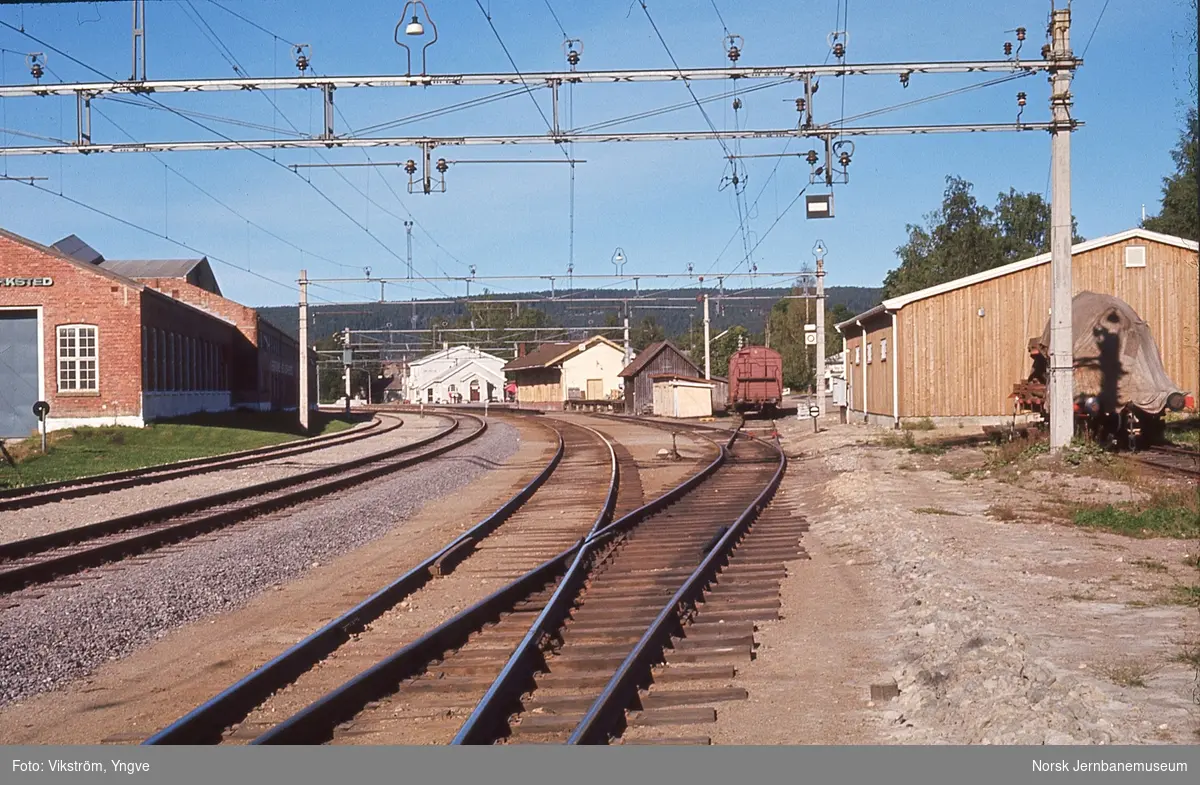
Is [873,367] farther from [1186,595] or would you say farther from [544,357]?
[544,357]

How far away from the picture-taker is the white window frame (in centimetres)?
3600

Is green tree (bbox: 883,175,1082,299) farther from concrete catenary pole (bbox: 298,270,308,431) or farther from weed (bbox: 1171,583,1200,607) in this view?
weed (bbox: 1171,583,1200,607)

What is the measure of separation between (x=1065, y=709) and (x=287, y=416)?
47890mm

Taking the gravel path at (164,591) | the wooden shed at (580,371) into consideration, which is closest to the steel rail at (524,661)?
the gravel path at (164,591)

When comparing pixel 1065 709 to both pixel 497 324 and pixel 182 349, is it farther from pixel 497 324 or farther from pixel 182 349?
pixel 497 324

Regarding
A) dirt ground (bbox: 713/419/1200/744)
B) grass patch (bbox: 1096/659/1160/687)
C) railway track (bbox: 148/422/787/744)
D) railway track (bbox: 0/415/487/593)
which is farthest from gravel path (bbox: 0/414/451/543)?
grass patch (bbox: 1096/659/1160/687)

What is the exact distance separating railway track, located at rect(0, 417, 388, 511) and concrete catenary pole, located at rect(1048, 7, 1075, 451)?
16.1 meters

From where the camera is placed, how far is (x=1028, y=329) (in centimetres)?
3306

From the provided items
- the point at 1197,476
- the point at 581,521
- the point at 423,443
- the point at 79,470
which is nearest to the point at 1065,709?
the point at 581,521

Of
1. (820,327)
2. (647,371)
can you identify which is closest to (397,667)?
(820,327)

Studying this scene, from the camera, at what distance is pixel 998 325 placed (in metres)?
33.2

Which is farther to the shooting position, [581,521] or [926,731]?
[581,521]

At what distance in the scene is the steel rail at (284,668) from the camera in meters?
5.76

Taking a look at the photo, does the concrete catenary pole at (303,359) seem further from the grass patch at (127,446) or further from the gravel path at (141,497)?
the gravel path at (141,497)
